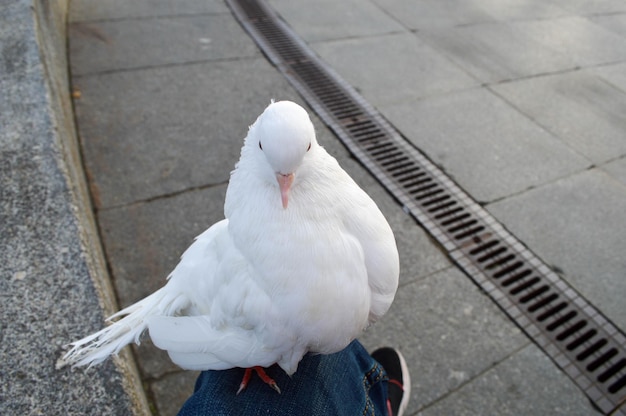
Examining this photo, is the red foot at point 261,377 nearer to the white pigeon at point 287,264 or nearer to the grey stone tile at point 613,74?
the white pigeon at point 287,264

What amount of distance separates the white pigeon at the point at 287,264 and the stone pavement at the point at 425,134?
789mm

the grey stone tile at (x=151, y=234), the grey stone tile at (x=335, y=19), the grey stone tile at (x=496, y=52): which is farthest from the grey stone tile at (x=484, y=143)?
the grey stone tile at (x=151, y=234)

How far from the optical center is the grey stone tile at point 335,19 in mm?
5109

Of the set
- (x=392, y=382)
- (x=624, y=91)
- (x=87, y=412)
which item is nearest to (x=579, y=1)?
(x=624, y=91)

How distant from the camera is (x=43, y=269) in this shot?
6.40 feet

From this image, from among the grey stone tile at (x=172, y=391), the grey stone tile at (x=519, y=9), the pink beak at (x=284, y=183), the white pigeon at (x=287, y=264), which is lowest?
the grey stone tile at (x=172, y=391)

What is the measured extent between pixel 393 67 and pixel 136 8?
2891mm

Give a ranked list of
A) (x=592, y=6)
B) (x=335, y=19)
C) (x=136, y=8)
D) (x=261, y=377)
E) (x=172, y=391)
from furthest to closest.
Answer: (x=592, y=6)
(x=335, y=19)
(x=136, y=8)
(x=172, y=391)
(x=261, y=377)

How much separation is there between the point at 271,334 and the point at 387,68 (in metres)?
3.67

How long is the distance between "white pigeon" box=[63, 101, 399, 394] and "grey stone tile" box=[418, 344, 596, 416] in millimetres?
935

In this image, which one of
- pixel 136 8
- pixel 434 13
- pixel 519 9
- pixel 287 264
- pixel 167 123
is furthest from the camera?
pixel 519 9

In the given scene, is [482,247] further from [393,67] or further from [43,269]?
[43,269]

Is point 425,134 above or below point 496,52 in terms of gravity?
below

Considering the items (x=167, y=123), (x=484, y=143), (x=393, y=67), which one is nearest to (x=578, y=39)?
(x=393, y=67)
